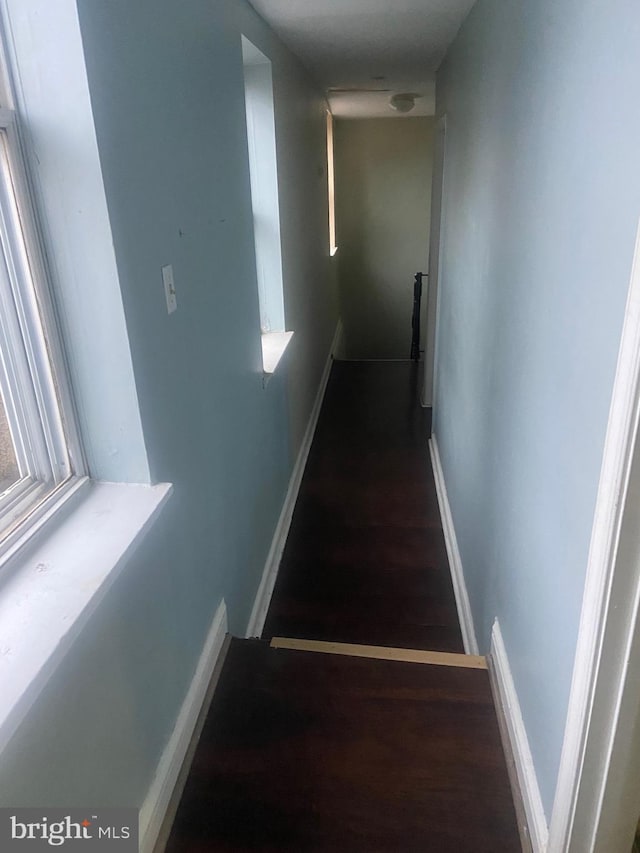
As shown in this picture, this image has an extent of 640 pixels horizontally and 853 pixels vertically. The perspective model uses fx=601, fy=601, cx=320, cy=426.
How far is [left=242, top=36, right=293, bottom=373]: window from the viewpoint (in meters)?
2.49

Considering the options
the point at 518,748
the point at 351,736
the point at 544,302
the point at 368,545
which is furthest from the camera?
the point at 368,545

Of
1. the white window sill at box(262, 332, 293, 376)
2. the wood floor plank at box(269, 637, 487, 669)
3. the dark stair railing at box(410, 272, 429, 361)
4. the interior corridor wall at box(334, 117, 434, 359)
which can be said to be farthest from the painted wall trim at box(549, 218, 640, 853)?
the interior corridor wall at box(334, 117, 434, 359)

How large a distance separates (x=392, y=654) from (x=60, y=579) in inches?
48.4

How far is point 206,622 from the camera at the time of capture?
1646 mm

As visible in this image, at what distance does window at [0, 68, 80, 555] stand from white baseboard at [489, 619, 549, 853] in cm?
117

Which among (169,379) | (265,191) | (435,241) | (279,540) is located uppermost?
(265,191)

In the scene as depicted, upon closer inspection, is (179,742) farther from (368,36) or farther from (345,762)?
(368,36)

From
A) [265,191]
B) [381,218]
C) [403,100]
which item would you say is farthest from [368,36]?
[381,218]

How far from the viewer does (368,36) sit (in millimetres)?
2729

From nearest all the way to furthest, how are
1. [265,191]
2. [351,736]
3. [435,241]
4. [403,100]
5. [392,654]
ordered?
[351,736]
[392,654]
[265,191]
[435,241]
[403,100]

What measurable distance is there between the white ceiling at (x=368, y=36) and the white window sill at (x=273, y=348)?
1.27m

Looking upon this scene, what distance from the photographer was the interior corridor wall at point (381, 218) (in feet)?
20.7

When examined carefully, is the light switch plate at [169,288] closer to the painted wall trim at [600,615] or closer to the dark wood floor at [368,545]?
the painted wall trim at [600,615]

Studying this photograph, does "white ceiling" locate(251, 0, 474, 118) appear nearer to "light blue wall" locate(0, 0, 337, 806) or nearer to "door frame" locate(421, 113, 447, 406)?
"light blue wall" locate(0, 0, 337, 806)
